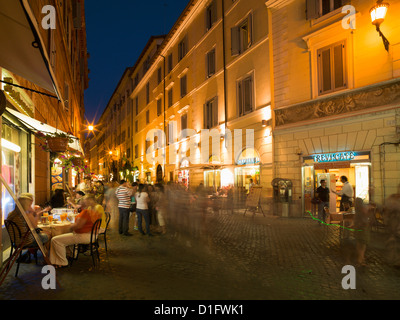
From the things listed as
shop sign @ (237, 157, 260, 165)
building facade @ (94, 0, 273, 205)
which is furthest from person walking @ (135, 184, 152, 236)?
shop sign @ (237, 157, 260, 165)

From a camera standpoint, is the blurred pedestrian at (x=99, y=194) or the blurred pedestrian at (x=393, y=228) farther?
the blurred pedestrian at (x=99, y=194)

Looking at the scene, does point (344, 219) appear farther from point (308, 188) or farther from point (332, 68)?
point (332, 68)

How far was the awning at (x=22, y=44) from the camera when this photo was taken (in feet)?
13.6

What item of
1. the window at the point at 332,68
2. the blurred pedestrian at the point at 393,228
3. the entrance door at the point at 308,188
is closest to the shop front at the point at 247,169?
the entrance door at the point at 308,188

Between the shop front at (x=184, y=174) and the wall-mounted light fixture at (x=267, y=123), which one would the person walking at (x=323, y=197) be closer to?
the wall-mounted light fixture at (x=267, y=123)

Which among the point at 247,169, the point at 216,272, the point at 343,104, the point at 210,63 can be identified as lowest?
the point at 216,272

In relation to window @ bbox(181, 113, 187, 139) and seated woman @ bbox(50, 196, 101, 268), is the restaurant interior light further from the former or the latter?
window @ bbox(181, 113, 187, 139)

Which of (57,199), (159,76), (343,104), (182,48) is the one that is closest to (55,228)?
(57,199)

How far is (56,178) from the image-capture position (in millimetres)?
13641

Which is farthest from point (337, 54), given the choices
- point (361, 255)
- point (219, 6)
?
point (219, 6)

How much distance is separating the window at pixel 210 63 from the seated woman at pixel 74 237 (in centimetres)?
1603

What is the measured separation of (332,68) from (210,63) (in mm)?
10334

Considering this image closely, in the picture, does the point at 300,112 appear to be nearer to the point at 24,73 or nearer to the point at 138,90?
the point at 24,73
